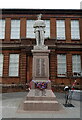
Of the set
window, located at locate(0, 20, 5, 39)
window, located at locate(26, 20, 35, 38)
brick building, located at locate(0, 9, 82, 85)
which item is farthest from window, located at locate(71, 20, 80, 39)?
window, located at locate(0, 20, 5, 39)

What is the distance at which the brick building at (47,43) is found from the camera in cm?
2088

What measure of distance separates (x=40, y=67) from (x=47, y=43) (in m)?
12.2

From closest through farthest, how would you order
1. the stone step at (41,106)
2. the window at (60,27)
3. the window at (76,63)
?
the stone step at (41,106) → the window at (76,63) → the window at (60,27)

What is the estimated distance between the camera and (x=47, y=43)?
20.9m

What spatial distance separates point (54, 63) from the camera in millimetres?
21188

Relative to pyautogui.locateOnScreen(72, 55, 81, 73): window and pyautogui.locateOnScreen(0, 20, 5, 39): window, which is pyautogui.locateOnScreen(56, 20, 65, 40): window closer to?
pyautogui.locateOnScreen(72, 55, 81, 73): window

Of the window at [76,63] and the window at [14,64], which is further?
the window at [76,63]

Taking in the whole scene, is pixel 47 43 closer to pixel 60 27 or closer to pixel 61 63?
pixel 61 63

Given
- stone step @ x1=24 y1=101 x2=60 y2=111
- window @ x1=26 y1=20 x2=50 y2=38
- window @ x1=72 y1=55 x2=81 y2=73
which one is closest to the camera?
stone step @ x1=24 y1=101 x2=60 y2=111

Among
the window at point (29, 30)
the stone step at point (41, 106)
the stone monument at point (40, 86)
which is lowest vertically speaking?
the stone step at point (41, 106)

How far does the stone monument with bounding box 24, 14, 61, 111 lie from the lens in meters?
7.93

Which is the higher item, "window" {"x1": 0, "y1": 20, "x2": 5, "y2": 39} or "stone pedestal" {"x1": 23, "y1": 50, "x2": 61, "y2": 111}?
"window" {"x1": 0, "y1": 20, "x2": 5, "y2": 39}

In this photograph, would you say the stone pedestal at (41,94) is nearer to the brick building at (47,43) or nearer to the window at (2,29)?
the brick building at (47,43)

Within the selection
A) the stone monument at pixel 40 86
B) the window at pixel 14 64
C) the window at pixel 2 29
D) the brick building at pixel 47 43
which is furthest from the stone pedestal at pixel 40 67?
the window at pixel 2 29
